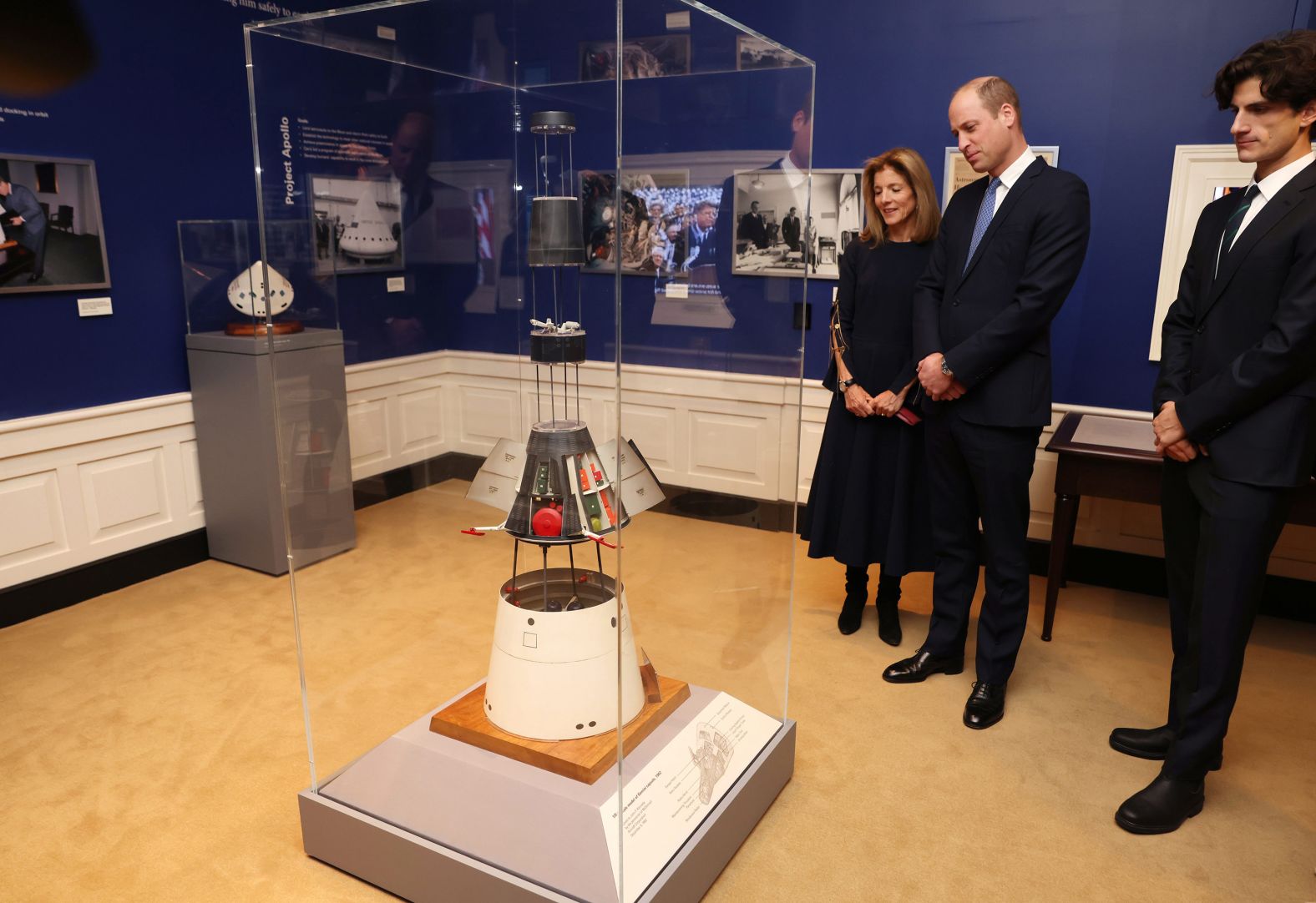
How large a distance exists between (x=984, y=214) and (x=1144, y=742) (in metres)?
1.58

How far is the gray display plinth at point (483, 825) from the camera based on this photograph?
1.77m

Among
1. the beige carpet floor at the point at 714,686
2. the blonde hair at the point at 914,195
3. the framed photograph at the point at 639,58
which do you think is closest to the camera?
the framed photograph at the point at 639,58

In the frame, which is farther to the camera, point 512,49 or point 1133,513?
point 1133,513

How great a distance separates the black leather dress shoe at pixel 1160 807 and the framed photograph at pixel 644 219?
175cm

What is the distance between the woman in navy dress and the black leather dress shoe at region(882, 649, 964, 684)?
0.26 m

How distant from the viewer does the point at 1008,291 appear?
250 centimetres

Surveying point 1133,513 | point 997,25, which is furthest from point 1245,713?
point 997,25

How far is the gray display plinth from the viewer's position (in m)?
1.77

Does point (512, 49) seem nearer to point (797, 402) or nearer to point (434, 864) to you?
point (797, 402)

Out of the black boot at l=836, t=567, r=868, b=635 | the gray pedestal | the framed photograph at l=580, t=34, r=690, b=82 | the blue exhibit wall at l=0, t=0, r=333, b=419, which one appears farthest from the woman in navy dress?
the blue exhibit wall at l=0, t=0, r=333, b=419

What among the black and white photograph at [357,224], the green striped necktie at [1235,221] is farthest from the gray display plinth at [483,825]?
the green striped necktie at [1235,221]

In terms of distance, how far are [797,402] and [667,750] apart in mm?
880

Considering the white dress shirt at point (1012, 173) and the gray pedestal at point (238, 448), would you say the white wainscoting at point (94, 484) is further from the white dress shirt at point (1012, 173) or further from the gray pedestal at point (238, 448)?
the white dress shirt at point (1012, 173)

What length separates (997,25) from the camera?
3.54m
